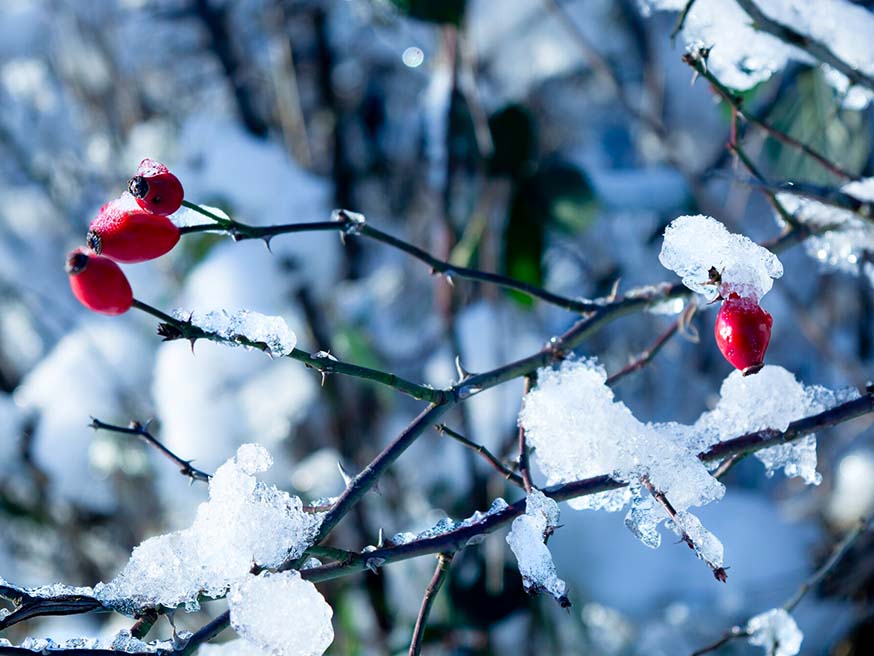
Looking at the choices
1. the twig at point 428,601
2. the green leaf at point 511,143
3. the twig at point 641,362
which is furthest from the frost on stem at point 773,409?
the green leaf at point 511,143

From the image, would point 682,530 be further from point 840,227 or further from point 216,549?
point 840,227

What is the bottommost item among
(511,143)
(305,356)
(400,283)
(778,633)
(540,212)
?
(778,633)

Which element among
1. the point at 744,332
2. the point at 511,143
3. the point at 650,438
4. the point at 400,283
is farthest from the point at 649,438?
the point at 400,283

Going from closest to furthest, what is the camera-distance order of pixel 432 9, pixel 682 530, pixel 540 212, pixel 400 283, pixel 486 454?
pixel 682 530 < pixel 486 454 < pixel 432 9 < pixel 540 212 < pixel 400 283

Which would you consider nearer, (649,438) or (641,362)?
(649,438)

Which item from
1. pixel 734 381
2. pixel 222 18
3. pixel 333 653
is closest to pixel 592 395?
pixel 734 381

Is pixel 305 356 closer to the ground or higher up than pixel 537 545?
higher up
